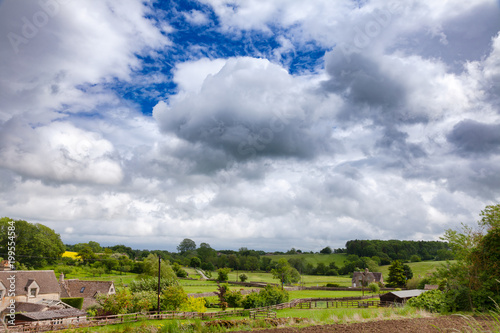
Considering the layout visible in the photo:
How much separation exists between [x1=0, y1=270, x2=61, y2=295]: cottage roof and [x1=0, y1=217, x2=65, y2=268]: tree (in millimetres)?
31974

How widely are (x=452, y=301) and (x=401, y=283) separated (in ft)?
205

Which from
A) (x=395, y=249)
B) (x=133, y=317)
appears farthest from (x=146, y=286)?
(x=395, y=249)

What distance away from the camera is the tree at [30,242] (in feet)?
239

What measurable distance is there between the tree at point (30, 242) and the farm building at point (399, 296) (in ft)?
215

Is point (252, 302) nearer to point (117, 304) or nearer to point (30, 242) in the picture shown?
point (117, 304)

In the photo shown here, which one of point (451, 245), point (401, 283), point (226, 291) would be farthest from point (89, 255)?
point (451, 245)

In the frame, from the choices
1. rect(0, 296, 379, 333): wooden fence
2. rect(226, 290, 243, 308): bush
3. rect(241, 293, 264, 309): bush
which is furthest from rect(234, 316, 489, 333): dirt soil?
rect(226, 290, 243, 308): bush

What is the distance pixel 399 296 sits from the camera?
139 feet

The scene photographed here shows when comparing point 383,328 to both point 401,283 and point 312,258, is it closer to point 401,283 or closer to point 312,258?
point 401,283

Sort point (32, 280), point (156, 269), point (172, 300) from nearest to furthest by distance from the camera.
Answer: point (172, 300) → point (32, 280) → point (156, 269)

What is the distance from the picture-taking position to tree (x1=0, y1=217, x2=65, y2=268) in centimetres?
7288

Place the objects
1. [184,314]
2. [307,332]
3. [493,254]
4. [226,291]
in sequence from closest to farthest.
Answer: [307,332] < [493,254] < [184,314] < [226,291]

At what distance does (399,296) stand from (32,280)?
4575 centimetres

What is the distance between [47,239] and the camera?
7781 centimetres
